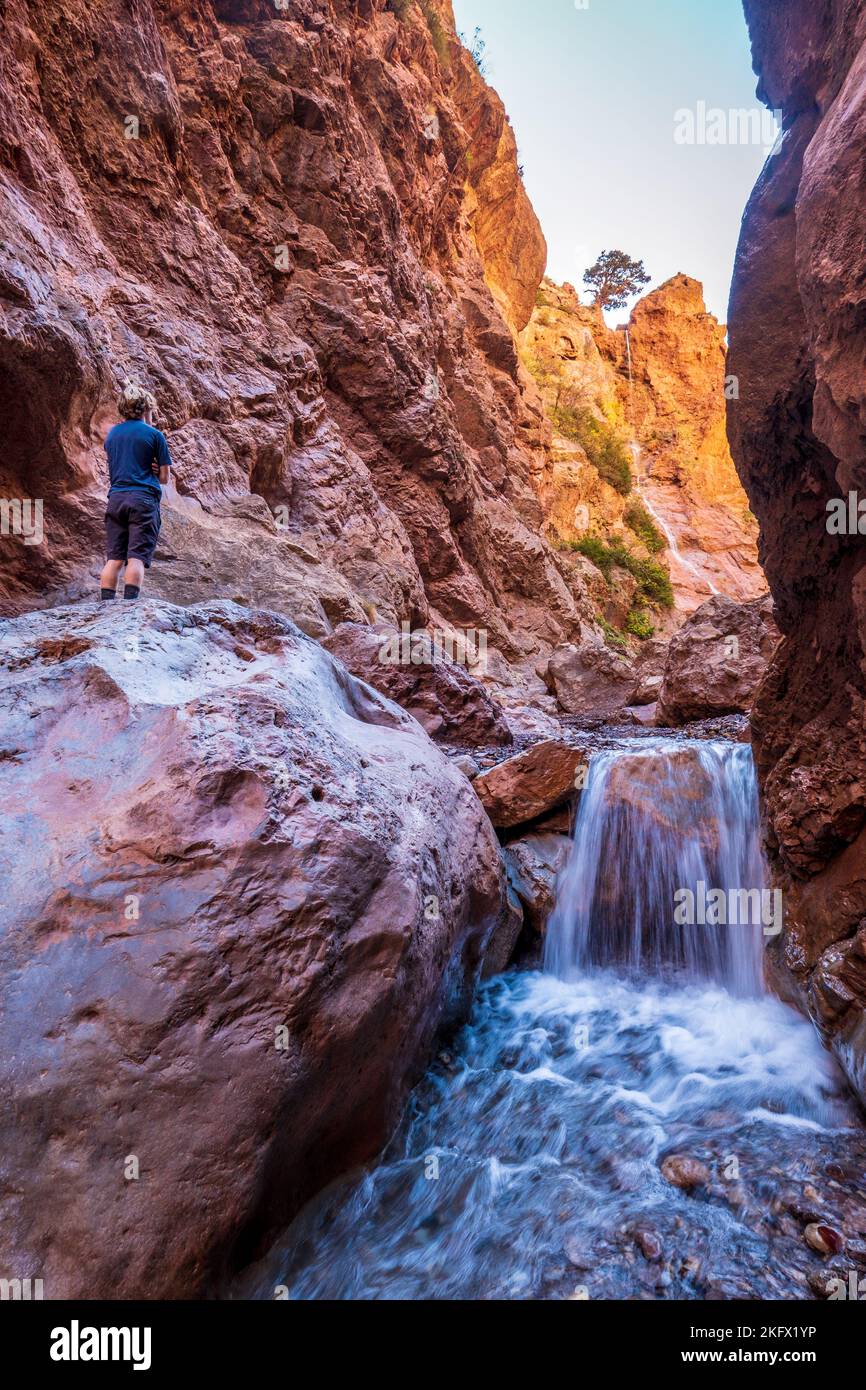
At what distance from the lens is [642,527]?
29.9 metres

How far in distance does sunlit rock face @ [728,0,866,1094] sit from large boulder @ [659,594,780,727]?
4885 mm

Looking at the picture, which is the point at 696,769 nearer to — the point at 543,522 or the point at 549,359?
the point at 543,522

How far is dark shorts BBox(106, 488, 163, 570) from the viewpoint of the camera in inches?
204

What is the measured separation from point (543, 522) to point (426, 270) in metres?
7.87

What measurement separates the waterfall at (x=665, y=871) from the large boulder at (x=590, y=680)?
21.5 feet

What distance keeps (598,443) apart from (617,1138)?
96.8 ft

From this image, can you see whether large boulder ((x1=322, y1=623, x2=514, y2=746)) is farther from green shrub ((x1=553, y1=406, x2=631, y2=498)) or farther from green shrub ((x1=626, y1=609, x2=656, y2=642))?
green shrub ((x1=553, y1=406, x2=631, y2=498))

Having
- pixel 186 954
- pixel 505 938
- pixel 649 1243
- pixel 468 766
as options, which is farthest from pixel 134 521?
pixel 649 1243

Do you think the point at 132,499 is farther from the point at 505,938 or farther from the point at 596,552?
the point at 596,552

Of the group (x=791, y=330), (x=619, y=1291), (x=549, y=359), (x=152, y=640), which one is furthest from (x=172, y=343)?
(x=549, y=359)

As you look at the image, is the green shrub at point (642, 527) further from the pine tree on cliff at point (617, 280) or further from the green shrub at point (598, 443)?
the pine tree on cliff at point (617, 280)

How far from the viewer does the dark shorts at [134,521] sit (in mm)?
5184

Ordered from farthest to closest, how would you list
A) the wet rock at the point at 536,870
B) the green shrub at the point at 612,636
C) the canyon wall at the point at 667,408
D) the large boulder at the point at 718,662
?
1. the canyon wall at the point at 667,408
2. the green shrub at the point at 612,636
3. the large boulder at the point at 718,662
4. the wet rock at the point at 536,870

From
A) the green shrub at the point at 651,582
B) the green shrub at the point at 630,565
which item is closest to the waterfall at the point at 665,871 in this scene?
the green shrub at the point at 630,565
